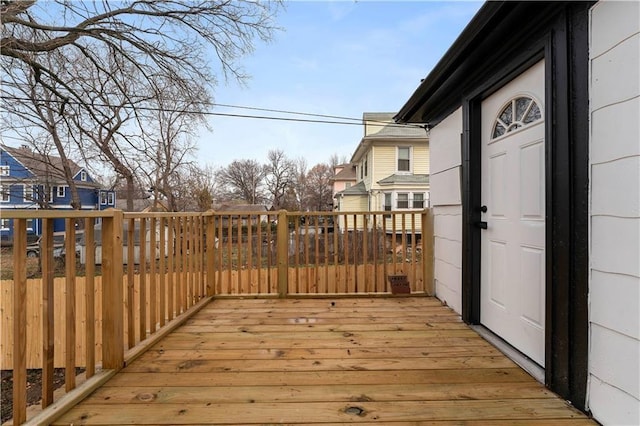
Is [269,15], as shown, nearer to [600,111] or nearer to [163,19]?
[163,19]

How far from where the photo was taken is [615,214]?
1.24 m

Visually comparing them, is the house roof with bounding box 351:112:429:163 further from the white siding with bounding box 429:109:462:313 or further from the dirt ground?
the dirt ground

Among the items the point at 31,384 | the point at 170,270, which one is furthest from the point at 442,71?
the point at 31,384

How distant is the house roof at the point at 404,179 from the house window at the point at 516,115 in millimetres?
9630

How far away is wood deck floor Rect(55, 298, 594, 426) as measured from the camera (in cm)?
138

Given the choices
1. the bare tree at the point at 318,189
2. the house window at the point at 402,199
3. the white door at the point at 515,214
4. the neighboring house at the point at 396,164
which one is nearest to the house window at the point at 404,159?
the neighboring house at the point at 396,164

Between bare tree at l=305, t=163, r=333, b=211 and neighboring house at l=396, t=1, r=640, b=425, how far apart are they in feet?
78.5

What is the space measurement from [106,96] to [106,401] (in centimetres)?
622

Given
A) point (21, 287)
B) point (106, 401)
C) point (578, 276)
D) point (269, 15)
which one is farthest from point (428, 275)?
point (269, 15)

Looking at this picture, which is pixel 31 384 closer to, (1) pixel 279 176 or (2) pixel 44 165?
(2) pixel 44 165

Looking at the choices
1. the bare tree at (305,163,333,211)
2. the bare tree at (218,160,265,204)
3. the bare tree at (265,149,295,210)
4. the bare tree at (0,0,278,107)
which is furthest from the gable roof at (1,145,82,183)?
the bare tree at (305,163,333,211)

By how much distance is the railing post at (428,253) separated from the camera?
3305mm

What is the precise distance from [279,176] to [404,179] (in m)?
16.6

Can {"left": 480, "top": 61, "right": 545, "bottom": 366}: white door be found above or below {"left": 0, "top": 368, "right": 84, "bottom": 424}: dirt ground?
above
